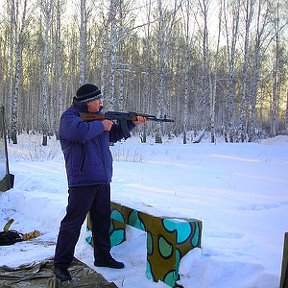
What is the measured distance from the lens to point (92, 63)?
34.7m

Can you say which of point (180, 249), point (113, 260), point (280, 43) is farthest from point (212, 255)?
point (280, 43)

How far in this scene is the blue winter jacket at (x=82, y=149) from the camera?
346 centimetres

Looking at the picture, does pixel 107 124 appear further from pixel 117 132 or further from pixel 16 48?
pixel 16 48

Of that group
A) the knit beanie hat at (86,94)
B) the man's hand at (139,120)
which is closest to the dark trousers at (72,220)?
the man's hand at (139,120)

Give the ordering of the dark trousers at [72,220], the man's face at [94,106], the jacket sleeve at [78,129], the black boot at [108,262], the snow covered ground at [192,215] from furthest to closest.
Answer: the black boot at [108,262]
the man's face at [94,106]
the dark trousers at [72,220]
the jacket sleeve at [78,129]
the snow covered ground at [192,215]

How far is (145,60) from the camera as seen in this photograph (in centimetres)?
3203

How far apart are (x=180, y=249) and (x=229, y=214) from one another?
2117mm

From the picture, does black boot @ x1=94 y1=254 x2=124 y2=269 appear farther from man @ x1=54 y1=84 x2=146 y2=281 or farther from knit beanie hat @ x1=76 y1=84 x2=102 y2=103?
knit beanie hat @ x1=76 y1=84 x2=102 y2=103

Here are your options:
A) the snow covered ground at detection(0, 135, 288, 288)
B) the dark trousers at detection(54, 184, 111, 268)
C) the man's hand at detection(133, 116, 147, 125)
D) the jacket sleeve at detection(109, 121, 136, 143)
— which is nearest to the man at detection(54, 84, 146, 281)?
the dark trousers at detection(54, 184, 111, 268)

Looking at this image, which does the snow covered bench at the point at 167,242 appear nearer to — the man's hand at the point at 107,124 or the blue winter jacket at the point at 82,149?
the blue winter jacket at the point at 82,149

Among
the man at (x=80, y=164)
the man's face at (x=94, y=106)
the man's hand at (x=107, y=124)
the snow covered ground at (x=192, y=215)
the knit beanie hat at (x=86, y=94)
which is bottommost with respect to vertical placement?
the snow covered ground at (x=192, y=215)

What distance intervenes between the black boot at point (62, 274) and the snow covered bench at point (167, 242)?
70 cm

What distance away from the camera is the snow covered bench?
334 centimetres

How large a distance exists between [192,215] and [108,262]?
1568 millimetres
